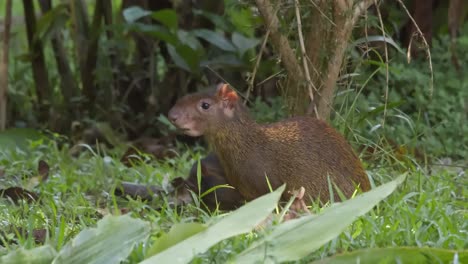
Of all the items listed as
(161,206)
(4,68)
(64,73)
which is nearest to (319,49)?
(161,206)

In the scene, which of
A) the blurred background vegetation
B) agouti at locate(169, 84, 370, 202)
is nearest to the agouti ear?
agouti at locate(169, 84, 370, 202)

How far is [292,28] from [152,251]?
2052mm

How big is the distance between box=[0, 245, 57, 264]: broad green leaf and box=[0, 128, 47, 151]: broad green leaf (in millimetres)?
3184

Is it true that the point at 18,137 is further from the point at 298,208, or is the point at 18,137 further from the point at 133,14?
the point at 298,208

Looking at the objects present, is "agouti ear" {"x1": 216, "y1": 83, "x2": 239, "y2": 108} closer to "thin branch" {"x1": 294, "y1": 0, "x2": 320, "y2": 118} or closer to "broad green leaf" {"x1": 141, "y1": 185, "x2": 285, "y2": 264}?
"thin branch" {"x1": 294, "y1": 0, "x2": 320, "y2": 118}

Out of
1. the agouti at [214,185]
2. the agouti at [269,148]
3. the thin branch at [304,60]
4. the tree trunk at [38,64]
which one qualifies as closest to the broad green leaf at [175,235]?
the agouti at [214,185]

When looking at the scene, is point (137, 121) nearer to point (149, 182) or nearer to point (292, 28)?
point (149, 182)

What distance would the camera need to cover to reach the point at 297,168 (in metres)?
4.67

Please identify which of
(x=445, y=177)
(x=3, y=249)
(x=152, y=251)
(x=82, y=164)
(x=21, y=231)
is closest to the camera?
(x=152, y=251)

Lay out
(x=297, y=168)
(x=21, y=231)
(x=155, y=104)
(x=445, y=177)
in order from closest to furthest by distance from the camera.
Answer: (x=21, y=231) → (x=297, y=168) → (x=445, y=177) → (x=155, y=104)

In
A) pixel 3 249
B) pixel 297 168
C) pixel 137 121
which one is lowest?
pixel 137 121

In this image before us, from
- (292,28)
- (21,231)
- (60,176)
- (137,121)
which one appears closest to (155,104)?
(137,121)

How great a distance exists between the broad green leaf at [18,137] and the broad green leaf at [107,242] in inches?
123

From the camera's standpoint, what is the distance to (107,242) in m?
3.11
